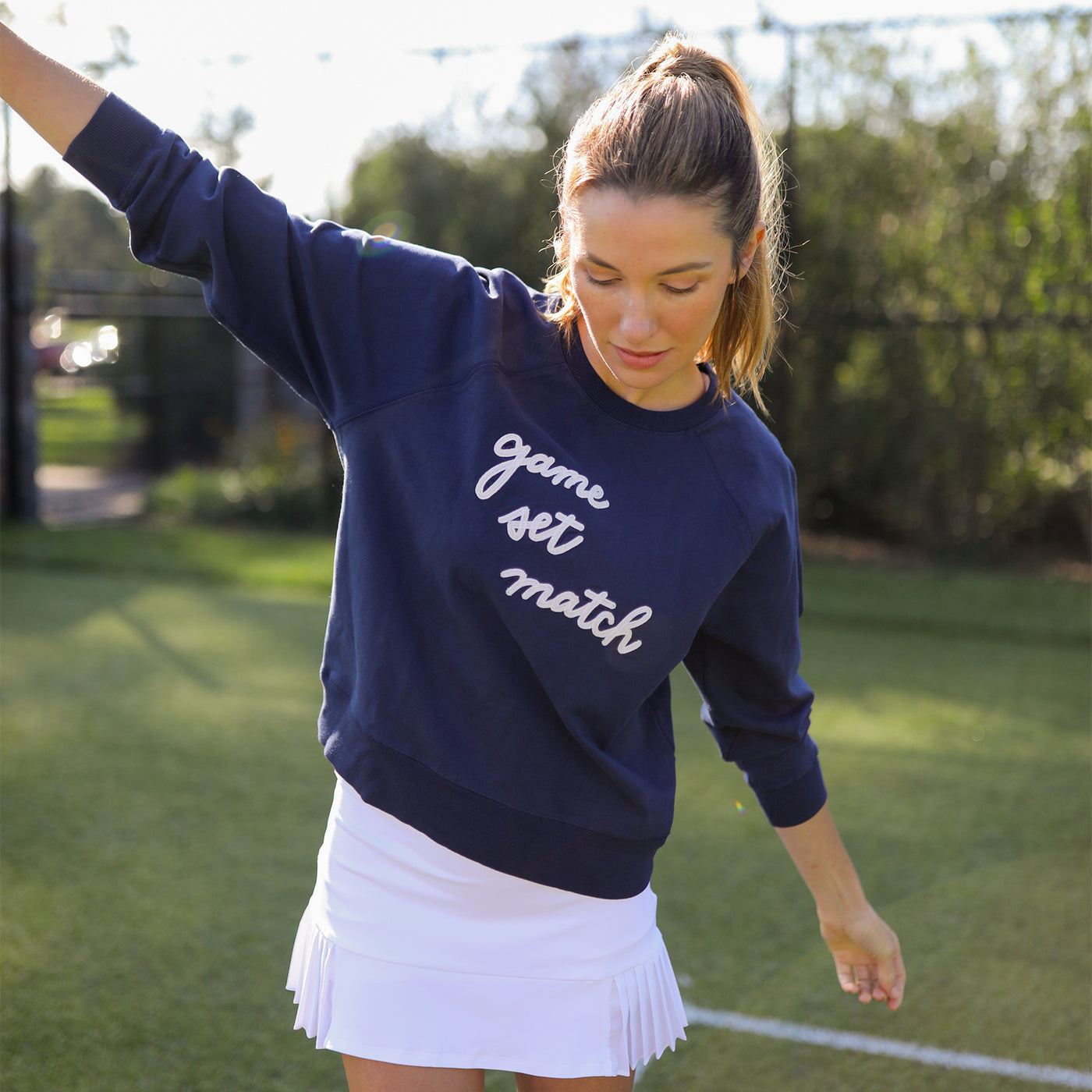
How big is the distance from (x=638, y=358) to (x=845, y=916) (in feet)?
3.02

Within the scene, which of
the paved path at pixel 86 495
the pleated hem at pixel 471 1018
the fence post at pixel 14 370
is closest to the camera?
the pleated hem at pixel 471 1018

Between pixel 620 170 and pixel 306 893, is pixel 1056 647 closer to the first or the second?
pixel 306 893

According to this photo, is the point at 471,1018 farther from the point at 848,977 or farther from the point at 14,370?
the point at 14,370

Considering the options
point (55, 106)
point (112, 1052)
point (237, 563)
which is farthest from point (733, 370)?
point (237, 563)

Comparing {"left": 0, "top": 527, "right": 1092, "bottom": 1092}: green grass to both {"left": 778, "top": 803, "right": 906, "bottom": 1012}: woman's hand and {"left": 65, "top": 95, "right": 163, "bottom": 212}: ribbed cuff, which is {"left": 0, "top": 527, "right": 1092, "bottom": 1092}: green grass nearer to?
{"left": 778, "top": 803, "right": 906, "bottom": 1012}: woman's hand

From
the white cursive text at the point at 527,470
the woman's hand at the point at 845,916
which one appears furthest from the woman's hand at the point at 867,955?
the white cursive text at the point at 527,470

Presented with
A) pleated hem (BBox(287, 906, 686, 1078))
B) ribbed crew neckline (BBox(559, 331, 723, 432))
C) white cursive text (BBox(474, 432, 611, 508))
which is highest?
ribbed crew neckline (BBox(559, 331, 723, 432))

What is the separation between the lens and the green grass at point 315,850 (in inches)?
111

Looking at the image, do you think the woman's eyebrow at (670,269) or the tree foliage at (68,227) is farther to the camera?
the tree foliage at (68,227)

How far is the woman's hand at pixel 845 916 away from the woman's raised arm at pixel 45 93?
4.43 ft

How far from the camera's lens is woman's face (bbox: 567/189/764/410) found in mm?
1436

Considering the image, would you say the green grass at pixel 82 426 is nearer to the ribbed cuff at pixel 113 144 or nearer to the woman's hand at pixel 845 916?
the ribbed cuff at pixel 113 144

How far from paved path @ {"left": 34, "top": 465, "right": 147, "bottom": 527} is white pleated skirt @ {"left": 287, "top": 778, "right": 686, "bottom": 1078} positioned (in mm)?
8948

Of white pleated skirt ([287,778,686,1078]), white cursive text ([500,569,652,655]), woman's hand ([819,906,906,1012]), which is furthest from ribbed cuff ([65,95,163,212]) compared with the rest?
woman's hand ([819,906,906,1012])
